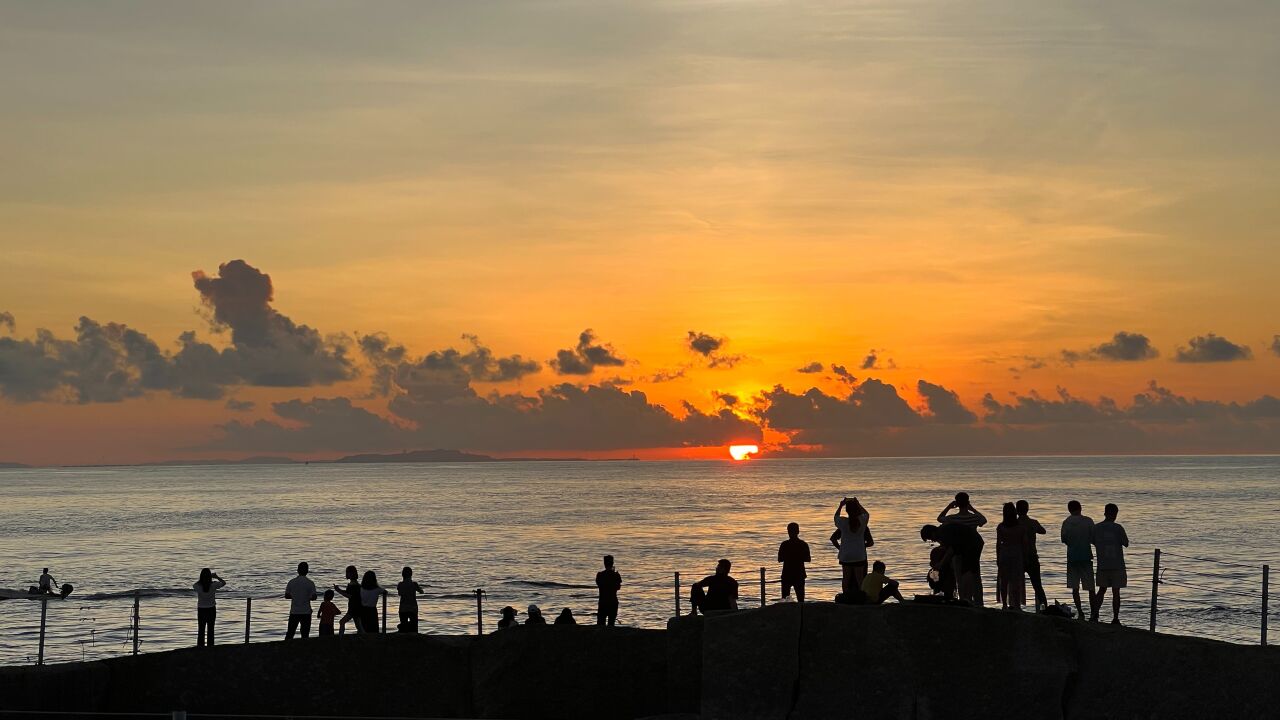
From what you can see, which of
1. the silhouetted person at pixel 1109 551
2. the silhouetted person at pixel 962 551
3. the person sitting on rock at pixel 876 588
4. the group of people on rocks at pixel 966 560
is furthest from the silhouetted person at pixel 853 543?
the silhouetted person at pixel 1109 551

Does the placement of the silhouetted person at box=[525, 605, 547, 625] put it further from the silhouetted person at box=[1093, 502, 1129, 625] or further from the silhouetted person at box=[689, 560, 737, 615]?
the silhouetted person at box=[1093, 502, 1129, 625]

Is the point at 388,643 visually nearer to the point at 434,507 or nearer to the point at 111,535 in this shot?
the point at 111,535

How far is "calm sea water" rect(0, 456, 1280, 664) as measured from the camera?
41.9 metres

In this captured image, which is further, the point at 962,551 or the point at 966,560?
the point at 966,560

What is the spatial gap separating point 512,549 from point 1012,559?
219 feet

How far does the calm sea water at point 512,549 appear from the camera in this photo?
4194cm

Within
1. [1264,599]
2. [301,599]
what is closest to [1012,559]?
[1264,599]

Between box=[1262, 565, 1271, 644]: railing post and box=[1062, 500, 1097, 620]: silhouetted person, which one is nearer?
box=[1262, 565, 1271, 644]: railing post

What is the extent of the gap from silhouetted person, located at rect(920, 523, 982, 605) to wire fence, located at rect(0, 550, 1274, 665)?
12.6m

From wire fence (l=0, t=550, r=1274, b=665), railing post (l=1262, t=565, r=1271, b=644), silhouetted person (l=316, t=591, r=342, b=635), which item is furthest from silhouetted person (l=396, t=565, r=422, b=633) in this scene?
railing post (l=1262, t=565, r=1271, b=644)

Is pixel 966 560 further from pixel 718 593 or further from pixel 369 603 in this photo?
pixel 369 603

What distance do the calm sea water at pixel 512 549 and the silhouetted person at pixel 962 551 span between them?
2530 millimetres

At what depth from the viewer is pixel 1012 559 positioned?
17.2m

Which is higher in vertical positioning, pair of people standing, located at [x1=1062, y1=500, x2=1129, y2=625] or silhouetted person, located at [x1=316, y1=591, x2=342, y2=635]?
pair of people standing, located at [x1=1062, y1=500, x2=1129, y2=625]
